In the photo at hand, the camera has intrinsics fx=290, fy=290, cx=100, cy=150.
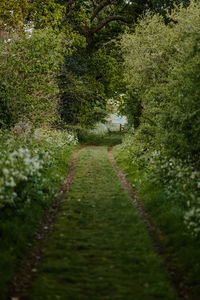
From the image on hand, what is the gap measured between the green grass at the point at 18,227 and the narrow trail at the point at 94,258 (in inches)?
9.3

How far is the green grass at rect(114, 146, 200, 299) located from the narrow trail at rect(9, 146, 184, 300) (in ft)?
1.36

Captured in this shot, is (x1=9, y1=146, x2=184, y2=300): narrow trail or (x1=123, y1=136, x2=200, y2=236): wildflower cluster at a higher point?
(x1=123, y1=136, x2=200, y2=236): wildflower cluster

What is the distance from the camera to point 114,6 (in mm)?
31438

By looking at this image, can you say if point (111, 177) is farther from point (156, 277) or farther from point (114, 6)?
point (114, 6)

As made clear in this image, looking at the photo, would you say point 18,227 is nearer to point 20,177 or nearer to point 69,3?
point 20,177

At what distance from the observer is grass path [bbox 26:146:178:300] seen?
206 inches

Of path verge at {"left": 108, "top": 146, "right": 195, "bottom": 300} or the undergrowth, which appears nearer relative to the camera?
path verge at {"left": 108, "top": 146, "right": 195, "bottom": 300}

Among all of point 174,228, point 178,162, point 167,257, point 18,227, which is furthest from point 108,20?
point 167,257

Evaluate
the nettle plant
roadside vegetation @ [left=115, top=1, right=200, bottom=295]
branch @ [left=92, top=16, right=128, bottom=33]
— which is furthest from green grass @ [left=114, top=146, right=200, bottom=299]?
branch @ [left=92, top=16, right=128, bottom=33]

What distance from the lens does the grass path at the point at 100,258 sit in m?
5.22

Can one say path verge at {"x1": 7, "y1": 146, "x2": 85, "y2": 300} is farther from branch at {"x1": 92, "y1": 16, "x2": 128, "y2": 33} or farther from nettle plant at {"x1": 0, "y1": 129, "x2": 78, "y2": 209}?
branch at {"x1": 92, "y1": 16, "x2": 128, "y2": 33}

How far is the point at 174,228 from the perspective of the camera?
302 inches

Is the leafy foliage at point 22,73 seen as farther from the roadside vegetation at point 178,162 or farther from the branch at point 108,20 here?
the branch at point 108,20

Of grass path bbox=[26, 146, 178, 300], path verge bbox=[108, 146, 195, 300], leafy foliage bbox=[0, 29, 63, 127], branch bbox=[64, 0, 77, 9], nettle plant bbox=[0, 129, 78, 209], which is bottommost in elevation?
path verge bbox=[108, 146, 195, 300]
